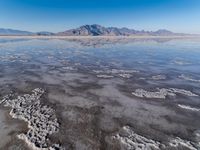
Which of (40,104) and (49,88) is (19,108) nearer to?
(40,104)

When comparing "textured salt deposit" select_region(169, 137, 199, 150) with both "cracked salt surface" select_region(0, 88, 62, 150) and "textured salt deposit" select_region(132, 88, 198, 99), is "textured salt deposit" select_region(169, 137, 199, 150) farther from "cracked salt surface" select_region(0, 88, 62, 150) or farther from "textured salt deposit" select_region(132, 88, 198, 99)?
"textured salt deposit" select_region(132, 88, 198, 99)

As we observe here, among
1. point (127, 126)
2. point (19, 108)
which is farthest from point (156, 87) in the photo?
point (19, 108)

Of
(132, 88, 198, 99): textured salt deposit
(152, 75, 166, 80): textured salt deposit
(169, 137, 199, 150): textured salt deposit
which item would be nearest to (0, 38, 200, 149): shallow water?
(152, 75, 166, 80): textured salt deposit

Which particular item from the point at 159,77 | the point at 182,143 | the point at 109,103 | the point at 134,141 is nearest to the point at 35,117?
the point at 109,103

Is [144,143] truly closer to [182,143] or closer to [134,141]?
[134,141]

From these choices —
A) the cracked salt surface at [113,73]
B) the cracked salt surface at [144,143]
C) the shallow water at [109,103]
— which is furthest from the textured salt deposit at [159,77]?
the cracked salt surface at [144,143]
